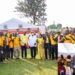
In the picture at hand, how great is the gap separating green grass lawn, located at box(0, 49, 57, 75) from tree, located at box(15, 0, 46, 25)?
42.5 meters

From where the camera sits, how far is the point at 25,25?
1480 inches

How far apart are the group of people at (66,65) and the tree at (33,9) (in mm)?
50430

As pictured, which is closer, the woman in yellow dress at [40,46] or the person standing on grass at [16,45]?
the woman in yellow dress at [40,46]

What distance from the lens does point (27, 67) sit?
17.3 metres

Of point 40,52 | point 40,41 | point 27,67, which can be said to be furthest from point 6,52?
point 27,67

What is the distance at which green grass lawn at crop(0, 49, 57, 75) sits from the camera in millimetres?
15516

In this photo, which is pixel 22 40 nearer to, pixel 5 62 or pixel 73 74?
pixel 5 62

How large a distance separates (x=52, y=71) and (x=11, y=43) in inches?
197

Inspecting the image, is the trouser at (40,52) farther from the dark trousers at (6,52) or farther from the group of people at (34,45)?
the dark trousers at (6,52)

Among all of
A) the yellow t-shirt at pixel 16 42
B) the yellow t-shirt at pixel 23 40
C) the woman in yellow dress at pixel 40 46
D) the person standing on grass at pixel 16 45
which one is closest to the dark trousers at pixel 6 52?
the person standing on grass at pixel 16 45

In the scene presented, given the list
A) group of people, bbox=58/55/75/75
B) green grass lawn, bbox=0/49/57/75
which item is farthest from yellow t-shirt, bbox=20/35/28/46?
group of people, bbox=58/55/75/75

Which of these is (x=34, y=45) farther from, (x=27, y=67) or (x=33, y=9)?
(x=33, y=9)

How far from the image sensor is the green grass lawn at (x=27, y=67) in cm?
1552

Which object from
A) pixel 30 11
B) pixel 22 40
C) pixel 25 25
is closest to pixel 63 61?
pixel 22 40
